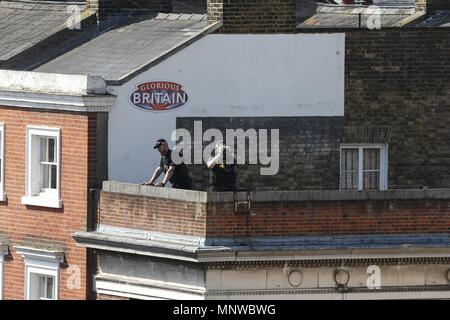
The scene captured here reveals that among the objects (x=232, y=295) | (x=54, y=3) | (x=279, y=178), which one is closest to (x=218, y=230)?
(x=232, y=295)

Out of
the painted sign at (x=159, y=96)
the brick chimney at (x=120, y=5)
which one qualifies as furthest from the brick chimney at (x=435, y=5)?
the painted sign at (x=159, y=96)

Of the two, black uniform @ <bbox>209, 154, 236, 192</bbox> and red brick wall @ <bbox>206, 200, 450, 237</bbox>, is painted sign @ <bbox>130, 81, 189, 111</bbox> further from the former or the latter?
red brick wall @ <bbox>206, 200, 450, 237</bbox>

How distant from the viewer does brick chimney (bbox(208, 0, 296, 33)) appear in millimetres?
50375

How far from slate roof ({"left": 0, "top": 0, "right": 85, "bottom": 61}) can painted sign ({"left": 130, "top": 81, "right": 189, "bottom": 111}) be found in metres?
4.99

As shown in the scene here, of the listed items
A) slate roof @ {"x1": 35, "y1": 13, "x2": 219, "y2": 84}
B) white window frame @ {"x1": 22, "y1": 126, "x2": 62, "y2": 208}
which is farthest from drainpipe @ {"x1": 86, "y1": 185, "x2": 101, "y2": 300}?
slate roof @ {"x1": 35, "y1": 13, "x2": 219, "y2": 84}

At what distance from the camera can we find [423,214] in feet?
156

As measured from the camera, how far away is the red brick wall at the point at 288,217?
4634 centimetres

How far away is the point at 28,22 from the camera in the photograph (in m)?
55.8

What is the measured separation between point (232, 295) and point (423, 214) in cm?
387

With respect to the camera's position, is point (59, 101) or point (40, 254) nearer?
point (59, 101)

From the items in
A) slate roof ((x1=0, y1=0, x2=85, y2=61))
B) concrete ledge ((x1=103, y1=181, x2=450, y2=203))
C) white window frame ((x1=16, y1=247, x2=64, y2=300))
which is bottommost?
white window frame ((x1=16, y1=247, x2=64, y2=300))

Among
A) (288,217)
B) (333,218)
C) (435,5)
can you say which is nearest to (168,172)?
(288,217)

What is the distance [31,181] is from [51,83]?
6.69 ft

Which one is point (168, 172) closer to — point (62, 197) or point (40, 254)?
point (62, 197)
